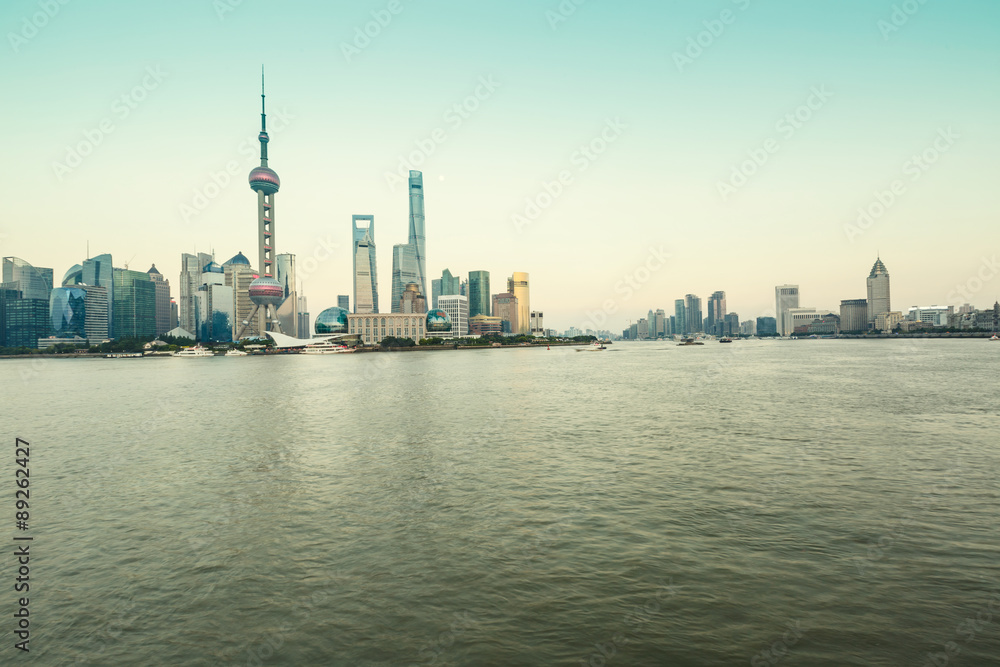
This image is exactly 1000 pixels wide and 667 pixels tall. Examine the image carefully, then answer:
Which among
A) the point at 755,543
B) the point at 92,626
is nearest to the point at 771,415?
the point at 755,543

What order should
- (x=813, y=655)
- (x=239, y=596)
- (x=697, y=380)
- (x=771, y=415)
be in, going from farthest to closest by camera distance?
1. (x=697, y=380)
2. (x=771, y=415)
3. (x=239, y=596)
4. (x=813, y=655)

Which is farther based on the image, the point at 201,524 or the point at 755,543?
the point at 201,524

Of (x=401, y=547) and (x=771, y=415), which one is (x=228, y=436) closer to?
(x=401, y=547)

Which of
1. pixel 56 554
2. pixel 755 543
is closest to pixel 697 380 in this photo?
pixel 755 543

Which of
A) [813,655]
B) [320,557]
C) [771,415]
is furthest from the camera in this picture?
[771,415]

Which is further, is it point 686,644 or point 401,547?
point 401,547

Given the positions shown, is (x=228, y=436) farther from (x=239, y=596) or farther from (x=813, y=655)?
(x=813, y=655)
